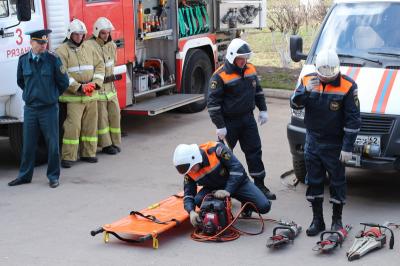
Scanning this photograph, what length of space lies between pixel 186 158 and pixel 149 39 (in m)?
5.67

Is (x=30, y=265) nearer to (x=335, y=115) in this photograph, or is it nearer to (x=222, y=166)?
(x=222, y=166)

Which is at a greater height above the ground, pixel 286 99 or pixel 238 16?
pixel 238 16

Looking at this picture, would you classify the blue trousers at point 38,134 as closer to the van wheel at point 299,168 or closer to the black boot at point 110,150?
the black boot at point 110,150

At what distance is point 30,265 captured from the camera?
21.6ft

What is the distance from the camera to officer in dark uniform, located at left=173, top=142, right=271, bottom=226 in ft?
23.1

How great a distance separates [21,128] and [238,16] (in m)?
5.17

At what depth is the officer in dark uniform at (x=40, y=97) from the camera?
889cm

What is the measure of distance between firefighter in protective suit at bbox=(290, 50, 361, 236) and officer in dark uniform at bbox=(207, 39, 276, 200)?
101 cm

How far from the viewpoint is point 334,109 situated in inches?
276

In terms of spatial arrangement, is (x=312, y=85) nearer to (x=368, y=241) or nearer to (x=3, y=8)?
(x=368, y=241)

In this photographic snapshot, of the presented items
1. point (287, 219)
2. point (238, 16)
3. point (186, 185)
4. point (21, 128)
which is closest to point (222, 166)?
point (186, 185)

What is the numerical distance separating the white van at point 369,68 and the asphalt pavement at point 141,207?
1.97 ft

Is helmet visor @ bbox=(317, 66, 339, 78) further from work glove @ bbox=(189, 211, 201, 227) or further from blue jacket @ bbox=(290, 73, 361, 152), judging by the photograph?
work glove @ bbox=(189, 211, 201, 227)

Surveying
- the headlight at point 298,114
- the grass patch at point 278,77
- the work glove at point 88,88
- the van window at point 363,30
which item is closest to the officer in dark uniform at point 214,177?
the headlight at point 298,114
